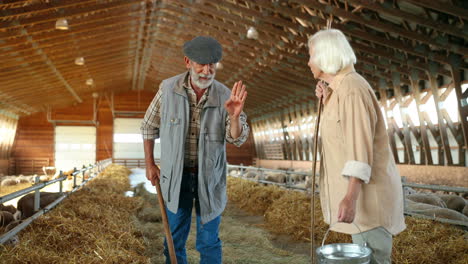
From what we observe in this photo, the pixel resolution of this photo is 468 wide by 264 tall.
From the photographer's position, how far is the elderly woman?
2038mm

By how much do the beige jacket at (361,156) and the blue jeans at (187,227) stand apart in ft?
3.46

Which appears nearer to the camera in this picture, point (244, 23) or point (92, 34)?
point (244, 23)

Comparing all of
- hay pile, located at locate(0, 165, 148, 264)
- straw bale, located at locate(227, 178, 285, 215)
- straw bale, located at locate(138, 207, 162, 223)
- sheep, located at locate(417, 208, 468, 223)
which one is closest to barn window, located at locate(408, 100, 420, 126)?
straw bale, located at locate(227, 178, 285, 215)

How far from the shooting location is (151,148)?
3.32 m

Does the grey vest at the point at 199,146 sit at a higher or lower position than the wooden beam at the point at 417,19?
lower

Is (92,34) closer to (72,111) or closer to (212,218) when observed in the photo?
(212,218)

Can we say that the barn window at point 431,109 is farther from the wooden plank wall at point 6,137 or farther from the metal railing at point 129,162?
the metal railing at point 129,162

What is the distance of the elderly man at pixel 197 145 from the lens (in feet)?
9.75

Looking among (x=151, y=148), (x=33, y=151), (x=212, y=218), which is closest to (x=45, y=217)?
(x=151, y=148)

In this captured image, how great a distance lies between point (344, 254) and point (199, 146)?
49.4 inches

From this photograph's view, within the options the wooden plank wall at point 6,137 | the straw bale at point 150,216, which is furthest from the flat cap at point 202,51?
the wooden plank wall at point 6,137

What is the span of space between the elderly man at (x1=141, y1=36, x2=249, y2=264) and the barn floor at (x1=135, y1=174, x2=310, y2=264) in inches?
72.3

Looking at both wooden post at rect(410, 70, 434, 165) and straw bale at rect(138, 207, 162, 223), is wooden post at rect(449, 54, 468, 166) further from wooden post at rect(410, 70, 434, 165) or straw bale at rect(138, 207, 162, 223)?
straw bale at rect(138, 207, 162, 223)

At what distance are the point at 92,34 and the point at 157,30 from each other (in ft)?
11.1
